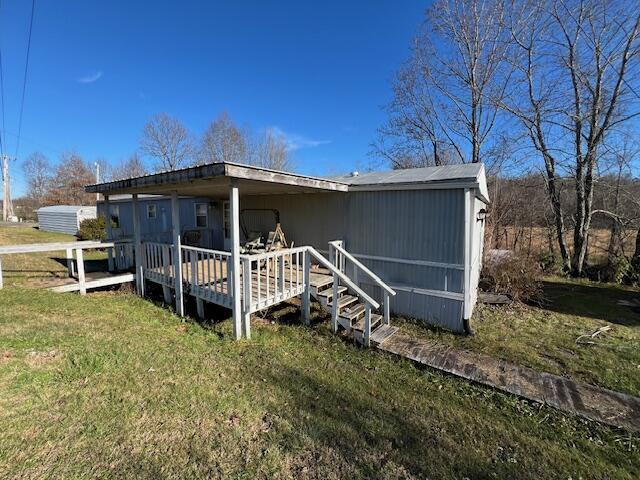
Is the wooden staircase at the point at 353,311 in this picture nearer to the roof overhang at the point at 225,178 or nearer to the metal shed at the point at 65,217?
the roof overhang at the point at 225,178

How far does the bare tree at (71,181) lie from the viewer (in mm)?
28703

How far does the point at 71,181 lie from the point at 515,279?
37.6 meters

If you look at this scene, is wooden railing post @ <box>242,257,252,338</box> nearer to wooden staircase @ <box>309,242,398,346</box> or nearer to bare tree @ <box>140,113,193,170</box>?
wooden staircase @ <box>309,242,398,346</box>

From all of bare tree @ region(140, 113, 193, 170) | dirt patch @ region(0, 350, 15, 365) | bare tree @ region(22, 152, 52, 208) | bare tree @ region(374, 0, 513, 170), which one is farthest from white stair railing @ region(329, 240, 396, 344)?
bare tree @ region(22, 152, 52, 208)

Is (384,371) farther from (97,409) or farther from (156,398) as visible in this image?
(97,409)

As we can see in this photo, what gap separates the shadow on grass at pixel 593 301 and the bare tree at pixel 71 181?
119ft

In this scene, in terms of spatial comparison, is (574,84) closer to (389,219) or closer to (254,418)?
(389,219)

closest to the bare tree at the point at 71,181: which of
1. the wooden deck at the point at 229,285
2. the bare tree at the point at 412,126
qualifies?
the bare tree at the point at 412,126

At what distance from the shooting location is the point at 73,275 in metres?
7.02

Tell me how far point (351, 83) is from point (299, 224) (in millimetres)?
10508

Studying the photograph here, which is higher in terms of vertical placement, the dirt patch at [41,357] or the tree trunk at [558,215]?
the tree trunk at [558,215]

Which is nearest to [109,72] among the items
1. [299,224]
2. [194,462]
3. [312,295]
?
[299,224]

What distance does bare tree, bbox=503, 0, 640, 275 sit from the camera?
933 cm

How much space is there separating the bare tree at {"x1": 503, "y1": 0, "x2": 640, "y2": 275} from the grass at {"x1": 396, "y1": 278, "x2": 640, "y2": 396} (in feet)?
15.9
